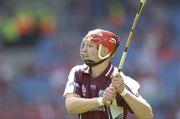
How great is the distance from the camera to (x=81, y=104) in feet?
24.4

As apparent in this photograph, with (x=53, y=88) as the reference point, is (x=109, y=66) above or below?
above

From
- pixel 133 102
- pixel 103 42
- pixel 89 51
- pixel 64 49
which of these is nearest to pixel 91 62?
pixel 89 51

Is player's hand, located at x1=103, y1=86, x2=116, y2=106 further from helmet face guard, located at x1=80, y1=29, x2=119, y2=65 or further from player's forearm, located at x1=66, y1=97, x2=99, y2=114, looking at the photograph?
helmet face guard, located at x1=80, y1=29, x2=119, y2=65

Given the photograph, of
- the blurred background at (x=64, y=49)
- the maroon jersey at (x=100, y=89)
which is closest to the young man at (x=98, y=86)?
the maroon jersey at (x=100, y=89)

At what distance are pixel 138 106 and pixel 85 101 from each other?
469mm

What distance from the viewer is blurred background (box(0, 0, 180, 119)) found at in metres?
15.6

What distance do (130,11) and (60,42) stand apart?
1.82 meters

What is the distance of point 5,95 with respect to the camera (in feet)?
54.2

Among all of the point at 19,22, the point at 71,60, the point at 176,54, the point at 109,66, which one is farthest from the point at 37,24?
the point at 109,66

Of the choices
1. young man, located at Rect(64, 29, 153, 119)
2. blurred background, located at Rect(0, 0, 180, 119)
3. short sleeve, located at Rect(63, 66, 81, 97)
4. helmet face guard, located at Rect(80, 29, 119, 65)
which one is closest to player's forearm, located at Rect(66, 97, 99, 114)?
young man, located at Rect(64, 29, 153, 119)

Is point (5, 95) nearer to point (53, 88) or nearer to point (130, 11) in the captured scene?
point (53, 88)

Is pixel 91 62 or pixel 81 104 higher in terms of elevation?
pixel 91 62

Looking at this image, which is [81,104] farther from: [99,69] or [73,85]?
[99,69]

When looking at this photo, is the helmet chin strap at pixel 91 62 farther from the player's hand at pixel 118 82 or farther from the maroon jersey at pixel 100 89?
the player's hand at pixel 118 82
